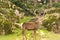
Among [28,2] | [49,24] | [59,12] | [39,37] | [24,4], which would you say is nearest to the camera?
[39,37]

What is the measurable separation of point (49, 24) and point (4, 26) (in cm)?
235

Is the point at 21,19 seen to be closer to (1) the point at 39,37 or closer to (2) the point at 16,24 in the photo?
(2) the point at 16,24

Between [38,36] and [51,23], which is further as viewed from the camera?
[51,23]

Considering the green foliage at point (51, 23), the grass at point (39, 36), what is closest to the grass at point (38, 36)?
the grass at point (39, 36)

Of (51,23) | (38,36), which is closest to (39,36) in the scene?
(38,36)

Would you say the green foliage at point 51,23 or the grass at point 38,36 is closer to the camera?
the grass at point 38,36

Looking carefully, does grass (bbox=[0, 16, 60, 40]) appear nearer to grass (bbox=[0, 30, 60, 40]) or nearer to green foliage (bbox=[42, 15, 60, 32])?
grass (bbox=[0, 30, 60, 40])

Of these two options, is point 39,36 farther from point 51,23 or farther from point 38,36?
point 51,23

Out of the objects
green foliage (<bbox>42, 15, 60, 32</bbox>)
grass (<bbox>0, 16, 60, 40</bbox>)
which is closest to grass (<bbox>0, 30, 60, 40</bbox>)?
grass (<bbox>0, 16, 60, 40</bbox>)

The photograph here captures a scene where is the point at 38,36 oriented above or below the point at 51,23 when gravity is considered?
below

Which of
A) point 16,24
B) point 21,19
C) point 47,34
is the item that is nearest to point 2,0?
point 21,19

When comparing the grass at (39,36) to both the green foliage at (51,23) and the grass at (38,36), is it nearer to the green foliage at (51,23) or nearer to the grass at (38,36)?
the grass at (38,36)

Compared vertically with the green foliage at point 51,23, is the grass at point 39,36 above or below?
below

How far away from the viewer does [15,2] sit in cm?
1593
